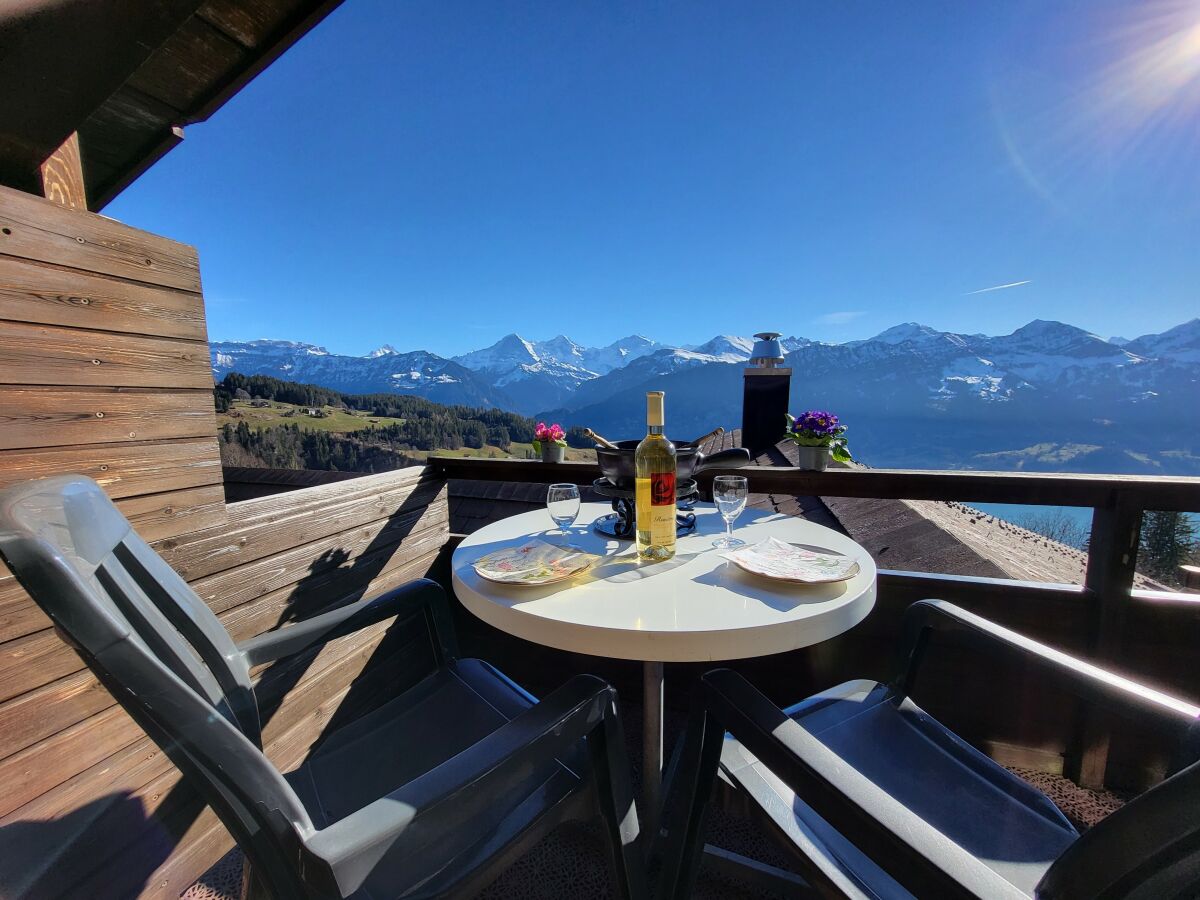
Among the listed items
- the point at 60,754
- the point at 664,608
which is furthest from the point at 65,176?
the point at 664,608

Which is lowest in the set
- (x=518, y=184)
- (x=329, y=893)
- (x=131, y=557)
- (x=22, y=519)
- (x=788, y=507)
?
(x=788, y=507)

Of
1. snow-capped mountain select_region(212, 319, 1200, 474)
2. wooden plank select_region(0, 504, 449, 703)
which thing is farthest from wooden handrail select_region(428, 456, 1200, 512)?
snow-capped mountain select_region(212, 319, 1200, 474)

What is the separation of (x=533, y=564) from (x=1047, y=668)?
103cm

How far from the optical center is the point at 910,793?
910 mm

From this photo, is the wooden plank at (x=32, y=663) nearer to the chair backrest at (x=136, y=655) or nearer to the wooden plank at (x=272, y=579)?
the wooden plank at (x=272, y=579)

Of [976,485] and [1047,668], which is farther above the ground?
[976,485]

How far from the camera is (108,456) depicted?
1185mm

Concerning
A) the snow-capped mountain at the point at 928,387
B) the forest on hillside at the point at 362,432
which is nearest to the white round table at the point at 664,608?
the forest on hillside at the point at 362,432

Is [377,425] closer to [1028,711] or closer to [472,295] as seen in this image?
[1028,711]

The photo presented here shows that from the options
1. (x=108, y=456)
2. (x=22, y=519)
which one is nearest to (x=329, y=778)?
(x=22, y=519)

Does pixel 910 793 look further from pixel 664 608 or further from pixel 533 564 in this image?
pixel 533 564

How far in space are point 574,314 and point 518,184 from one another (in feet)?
58.5

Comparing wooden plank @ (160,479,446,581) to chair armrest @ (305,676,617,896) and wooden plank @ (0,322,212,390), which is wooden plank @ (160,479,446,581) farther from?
chair armrest @ (305,676,617,896)

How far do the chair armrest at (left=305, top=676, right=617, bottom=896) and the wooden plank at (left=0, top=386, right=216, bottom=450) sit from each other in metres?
1.17
